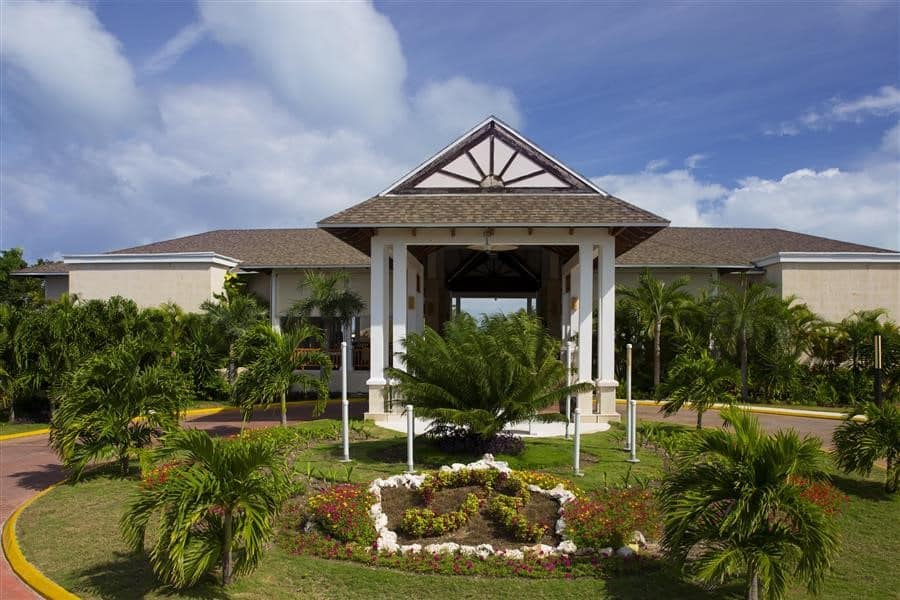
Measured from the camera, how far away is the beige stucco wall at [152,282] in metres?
25.4

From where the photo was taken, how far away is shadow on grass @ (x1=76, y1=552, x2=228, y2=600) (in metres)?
6.88

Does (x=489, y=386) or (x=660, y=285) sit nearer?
(x=489, y=386)

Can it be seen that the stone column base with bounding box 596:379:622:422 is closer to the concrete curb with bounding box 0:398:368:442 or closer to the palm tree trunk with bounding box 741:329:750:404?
the palm tree trunk with bounding box 741:329:750:404

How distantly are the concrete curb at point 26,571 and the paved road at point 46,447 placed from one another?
7 cm

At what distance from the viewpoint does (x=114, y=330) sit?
1966 centimetres

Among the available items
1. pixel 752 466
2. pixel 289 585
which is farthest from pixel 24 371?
pixel 752 466

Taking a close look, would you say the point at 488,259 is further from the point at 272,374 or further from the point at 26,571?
the point at 26,571

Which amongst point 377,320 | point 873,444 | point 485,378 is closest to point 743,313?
point 873,444

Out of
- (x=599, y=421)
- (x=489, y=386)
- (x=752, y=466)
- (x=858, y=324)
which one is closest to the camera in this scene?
(x=752, y=466)

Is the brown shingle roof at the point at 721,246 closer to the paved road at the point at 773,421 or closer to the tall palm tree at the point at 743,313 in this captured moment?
the tall palm tree at the point at 743,313

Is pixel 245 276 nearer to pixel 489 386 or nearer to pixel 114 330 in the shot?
pixel 114 330

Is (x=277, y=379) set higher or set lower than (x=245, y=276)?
lower

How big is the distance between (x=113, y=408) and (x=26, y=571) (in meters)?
4.10

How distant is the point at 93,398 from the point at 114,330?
29.7 feet
